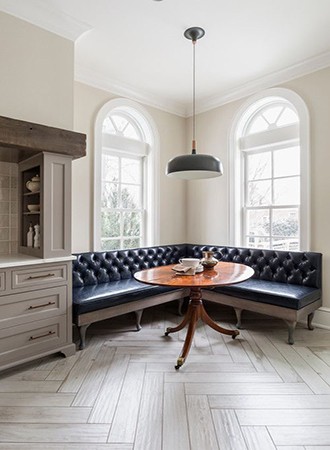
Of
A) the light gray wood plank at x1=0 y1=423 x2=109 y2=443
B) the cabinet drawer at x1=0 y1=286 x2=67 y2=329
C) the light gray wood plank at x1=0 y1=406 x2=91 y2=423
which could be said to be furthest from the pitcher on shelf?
the light gray wood plank at x1=0 y1=423 x2=109 y2=443

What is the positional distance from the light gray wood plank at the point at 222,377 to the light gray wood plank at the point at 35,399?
767 mm

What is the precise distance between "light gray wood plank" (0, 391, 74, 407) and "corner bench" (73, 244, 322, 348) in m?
0.72

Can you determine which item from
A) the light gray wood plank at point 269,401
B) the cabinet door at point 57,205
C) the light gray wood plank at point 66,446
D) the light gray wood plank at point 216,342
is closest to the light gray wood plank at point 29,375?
the light gray wood plank at point 66,446

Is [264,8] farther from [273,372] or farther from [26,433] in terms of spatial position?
[26,433]

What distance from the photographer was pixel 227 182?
13.9 ft

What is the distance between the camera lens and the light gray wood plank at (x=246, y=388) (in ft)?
6.88

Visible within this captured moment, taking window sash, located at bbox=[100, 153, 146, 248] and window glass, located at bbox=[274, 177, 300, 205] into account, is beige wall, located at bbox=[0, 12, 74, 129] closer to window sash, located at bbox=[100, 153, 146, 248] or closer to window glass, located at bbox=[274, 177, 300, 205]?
window sash, located at bbox=[100, 153, 146, 248]

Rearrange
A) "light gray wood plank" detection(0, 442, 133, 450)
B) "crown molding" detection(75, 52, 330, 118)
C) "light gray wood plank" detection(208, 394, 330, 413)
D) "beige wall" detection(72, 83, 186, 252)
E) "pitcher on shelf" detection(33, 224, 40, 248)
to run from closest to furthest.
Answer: "light gray wood plank" detection(0, 442, 133, 450)
"light gray wood plank" detection(208, 394, 330, 413)
"pitcher on shelf" detection(33, 224, 40, 248)
"crown molding" detection(75, 52, 330, 118)
"beige wall" detection(72, 83, 186, 252)

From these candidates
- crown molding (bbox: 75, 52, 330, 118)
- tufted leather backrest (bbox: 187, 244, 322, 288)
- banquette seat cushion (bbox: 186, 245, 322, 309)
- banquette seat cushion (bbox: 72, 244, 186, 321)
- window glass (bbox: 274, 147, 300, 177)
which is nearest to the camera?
banquette seat cushion (bbox: 72, 244, 186, 321)

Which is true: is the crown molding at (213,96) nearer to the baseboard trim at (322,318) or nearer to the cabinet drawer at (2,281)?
the cabinet drawer at (2,281)

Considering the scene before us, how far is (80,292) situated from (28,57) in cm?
231

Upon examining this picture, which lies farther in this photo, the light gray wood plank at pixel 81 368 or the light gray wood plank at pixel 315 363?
the light gray wood plank at pixel 315 363

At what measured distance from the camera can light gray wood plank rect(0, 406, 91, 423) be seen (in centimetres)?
181

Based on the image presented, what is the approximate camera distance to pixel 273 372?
2369 mm
